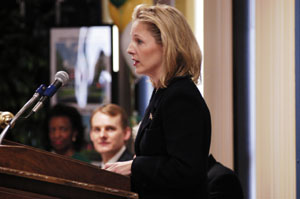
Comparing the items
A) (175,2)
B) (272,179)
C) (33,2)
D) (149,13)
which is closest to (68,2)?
(33,2)

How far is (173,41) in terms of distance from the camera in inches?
73.8

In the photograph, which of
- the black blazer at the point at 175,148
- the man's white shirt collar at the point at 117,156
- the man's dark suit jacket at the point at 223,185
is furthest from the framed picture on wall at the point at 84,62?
the black blazer at the point at 175,148

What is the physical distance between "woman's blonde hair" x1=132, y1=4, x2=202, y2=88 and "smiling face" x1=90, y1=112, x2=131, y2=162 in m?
2.05

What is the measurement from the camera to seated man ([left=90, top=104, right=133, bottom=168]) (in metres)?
3.92

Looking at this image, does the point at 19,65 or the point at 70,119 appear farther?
the point at 19,65

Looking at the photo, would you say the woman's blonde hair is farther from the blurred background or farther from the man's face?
the man's face

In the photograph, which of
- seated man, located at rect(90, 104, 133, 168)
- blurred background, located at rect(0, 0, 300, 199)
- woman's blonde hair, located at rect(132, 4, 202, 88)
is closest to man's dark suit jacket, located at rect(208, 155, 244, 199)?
blurred background, located at rect(0, 0, 300, 199)

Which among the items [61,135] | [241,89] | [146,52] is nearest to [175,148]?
[146,52]

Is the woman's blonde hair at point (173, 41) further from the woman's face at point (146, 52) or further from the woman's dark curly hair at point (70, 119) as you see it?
the woman's dark curly hair at point (70, 119)

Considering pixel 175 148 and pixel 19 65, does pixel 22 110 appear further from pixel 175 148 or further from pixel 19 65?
pixel 19 65

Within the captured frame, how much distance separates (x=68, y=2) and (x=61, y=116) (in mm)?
2024

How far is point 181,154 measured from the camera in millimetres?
1747

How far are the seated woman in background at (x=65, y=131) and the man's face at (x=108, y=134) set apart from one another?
86 cm

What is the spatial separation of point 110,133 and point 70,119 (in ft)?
3.30
